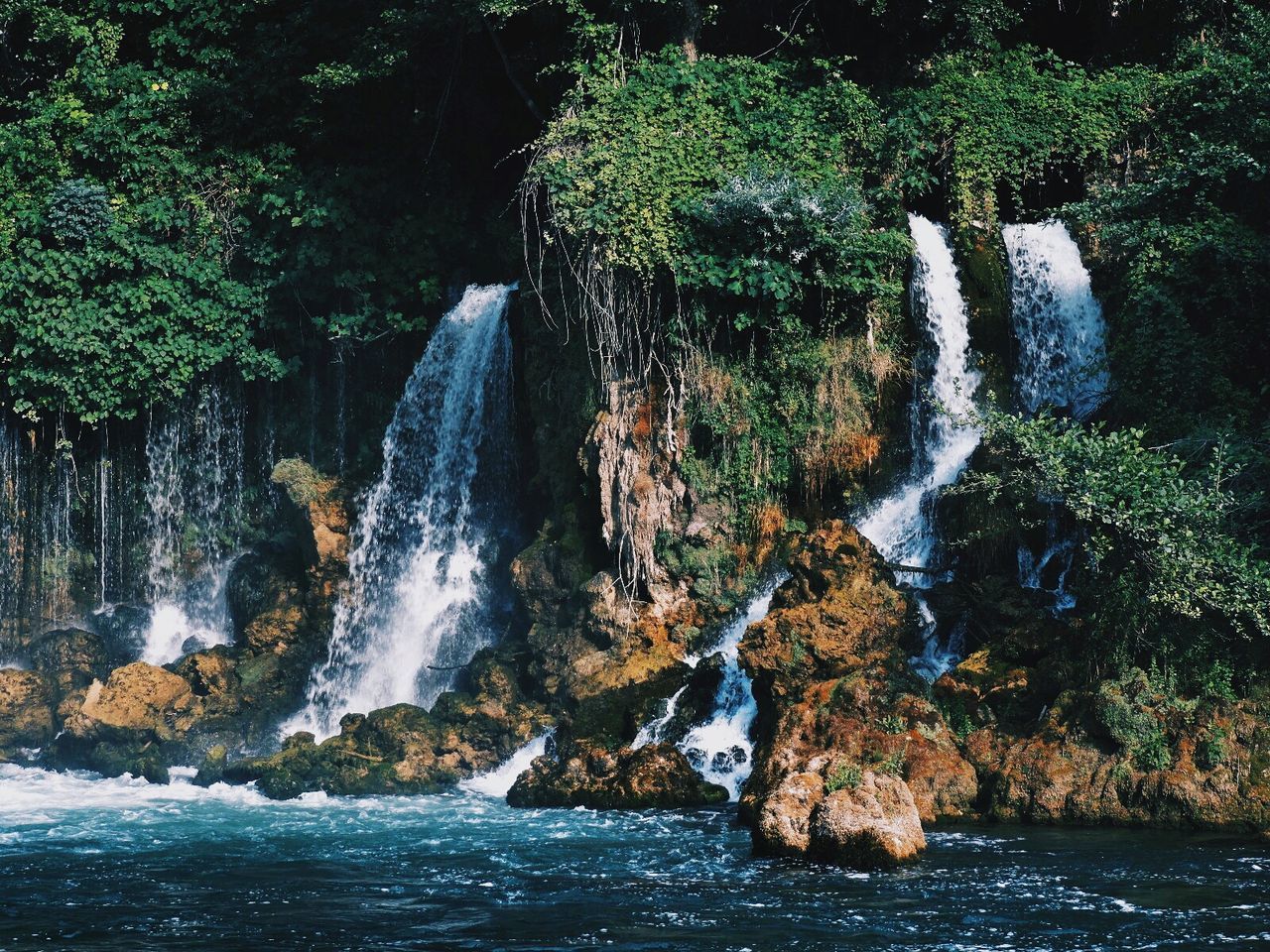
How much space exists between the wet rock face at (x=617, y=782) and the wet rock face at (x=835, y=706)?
0.79 metres

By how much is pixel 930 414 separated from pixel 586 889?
9071mm

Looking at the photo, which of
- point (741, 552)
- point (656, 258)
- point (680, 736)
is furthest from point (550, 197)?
point (680, 736)

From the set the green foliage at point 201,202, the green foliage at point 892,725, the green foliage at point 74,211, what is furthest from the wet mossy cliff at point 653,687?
the green foliage at point 74,211

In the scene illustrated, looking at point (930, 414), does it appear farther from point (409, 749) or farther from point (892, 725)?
point (409, 749)

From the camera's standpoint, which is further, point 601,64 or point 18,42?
point 18,42

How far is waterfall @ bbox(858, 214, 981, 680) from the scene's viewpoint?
55.1 ft

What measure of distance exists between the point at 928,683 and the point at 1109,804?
8.10ft

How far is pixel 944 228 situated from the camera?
19.1 metres

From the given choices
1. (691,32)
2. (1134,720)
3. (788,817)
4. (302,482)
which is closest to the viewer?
(788,817)

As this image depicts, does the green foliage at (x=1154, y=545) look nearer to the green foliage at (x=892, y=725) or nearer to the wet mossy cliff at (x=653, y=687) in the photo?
the wet mossy cliff at (x=653, y=687)

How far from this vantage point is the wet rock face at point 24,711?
771 inches

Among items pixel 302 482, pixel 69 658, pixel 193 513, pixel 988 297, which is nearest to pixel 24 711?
pixel 69 658

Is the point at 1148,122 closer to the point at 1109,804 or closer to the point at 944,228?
the point at 944,228

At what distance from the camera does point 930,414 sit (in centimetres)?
1783
